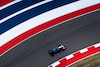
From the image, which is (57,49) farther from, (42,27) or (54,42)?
(42,27)

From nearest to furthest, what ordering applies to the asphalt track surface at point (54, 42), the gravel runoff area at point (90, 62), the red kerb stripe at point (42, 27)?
1. the gravel runoff area at point (90, 62)
2. the asphalt track surface at point (54, 42)
3. the red kerb stripe at point (42, 27)

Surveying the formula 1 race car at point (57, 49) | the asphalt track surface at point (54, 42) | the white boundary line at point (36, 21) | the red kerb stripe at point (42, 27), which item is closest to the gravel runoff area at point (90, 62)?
the asphalt track surface at point (54, 42)

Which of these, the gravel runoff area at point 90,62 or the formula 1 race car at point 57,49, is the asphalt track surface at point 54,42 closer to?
the formula 1 race car at point 57,49

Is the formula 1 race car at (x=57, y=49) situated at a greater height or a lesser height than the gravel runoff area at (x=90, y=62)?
greater

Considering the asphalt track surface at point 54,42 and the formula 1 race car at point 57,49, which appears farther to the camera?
the asphalt track surface at point 54,42

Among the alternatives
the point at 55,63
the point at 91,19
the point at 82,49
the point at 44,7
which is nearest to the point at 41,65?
the point at 55,63

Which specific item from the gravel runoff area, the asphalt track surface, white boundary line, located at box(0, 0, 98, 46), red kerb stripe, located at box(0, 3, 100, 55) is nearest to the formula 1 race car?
the asphalt track surface
